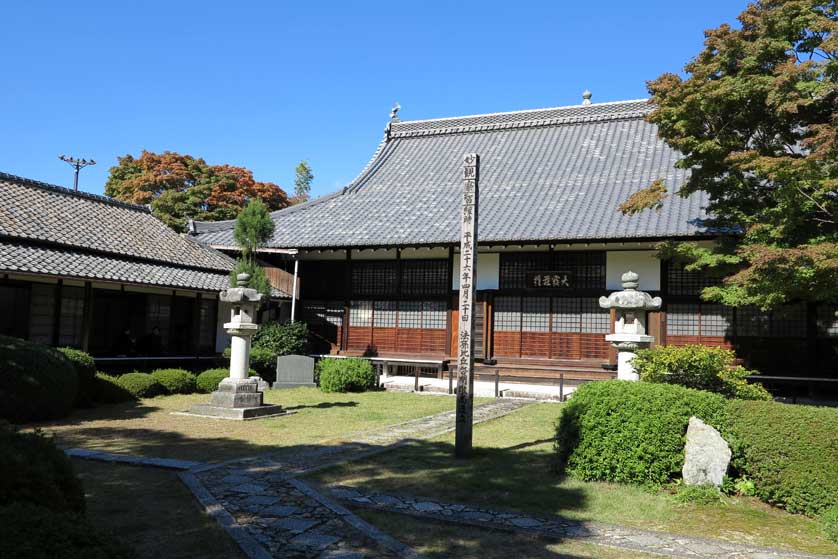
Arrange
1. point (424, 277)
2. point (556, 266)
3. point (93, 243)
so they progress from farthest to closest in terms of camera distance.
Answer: point (424, 277), point (556, 266), point (93, 243)

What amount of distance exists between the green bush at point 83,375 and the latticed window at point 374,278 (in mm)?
9548

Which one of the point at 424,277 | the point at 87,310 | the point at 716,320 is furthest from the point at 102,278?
the point at 716,320

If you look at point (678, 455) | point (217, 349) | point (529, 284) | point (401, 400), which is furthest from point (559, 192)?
point (678, 455)

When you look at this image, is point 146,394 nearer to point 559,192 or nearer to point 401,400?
point 401,400

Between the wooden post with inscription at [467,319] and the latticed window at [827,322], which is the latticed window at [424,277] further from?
the wooden post with inscription at [467,319]

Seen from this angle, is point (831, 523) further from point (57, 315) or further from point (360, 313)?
point (57, 315)

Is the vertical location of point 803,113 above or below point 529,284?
above

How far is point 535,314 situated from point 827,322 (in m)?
7.56

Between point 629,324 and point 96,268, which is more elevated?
point 96,268

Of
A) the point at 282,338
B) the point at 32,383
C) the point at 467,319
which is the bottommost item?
the point at 32,383

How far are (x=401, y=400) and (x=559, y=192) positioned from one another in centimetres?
914

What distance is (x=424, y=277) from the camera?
21219 mm

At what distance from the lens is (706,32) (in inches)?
478

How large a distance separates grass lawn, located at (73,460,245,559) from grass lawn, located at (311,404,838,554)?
1.73 meters
